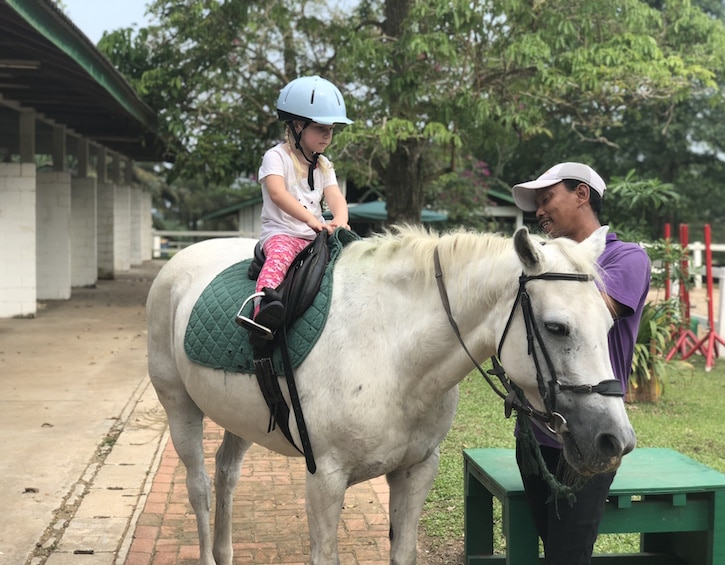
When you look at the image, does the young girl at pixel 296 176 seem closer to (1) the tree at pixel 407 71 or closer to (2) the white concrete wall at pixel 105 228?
(1) the tree at pixel 407 71

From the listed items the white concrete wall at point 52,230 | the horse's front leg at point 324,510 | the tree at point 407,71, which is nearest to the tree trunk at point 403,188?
the tree at point 407,71

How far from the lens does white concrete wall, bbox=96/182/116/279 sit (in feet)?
65.9

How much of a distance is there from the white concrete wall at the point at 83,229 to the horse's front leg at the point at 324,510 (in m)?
16.2

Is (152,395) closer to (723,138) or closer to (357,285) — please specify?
(357,285)

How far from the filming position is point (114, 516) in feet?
14.7

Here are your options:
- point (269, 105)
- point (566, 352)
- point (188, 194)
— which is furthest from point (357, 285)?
point (188, 194)

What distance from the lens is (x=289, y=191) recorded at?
10.7 ft

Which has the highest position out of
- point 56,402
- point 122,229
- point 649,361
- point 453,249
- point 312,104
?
point 312,104

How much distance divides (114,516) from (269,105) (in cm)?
936

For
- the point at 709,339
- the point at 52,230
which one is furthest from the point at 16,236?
the point at 709,339

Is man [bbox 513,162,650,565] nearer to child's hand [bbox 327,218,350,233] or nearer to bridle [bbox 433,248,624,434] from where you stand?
bridle [bbox 433,248,624,434]

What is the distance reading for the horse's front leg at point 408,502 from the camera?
289 cm

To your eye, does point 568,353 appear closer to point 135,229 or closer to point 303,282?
point 303,282

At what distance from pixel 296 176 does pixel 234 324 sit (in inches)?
27.1
